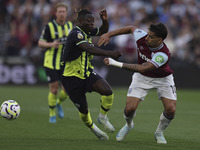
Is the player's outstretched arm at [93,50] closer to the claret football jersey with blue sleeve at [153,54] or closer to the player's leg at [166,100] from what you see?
the claret football jersey with blue sleeve at [153,54]

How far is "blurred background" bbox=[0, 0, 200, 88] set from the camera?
1892cm

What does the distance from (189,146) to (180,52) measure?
12.3m

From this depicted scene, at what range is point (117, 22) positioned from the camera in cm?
1950

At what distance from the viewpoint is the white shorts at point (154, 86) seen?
7891 millimetres

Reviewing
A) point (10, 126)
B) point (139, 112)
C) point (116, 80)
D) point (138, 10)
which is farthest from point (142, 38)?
point (138, 10)

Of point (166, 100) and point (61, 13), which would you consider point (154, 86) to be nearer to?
point (166, 100)

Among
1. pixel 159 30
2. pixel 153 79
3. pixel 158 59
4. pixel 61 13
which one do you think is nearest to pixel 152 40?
pixel 159 30

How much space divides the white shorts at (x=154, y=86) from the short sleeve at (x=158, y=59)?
0.45m

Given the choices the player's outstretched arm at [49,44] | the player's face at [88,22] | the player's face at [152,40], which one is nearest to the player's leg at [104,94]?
the player's face at [88,22]

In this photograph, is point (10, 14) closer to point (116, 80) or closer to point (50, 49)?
point (116, 80)

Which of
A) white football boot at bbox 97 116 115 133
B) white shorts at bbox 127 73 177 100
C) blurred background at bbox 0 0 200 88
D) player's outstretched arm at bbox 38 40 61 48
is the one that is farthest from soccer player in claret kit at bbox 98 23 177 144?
blurred background at bbox 0 0 200 88

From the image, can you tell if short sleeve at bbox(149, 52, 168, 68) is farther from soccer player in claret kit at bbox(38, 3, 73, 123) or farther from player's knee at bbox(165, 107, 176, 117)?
soccer player in claret kit at bbox(38, 3, 73, 123)

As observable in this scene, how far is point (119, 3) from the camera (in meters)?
21.0

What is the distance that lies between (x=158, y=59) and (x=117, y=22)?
1212 centimetres
